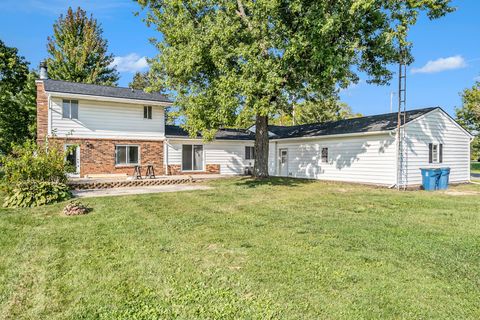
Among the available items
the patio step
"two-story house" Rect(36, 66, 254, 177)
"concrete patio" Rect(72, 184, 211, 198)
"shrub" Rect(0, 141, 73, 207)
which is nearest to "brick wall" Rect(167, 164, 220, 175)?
"two-story house" Rect(36, 66, 254, 177)

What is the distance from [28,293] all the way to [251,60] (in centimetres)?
1080

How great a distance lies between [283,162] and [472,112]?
86.2 feet

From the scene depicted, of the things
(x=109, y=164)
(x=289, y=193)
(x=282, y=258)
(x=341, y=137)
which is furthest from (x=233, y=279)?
(x=109, y=164)

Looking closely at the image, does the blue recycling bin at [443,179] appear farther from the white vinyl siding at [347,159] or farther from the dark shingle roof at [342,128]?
the dark shingle roof at [342,128]

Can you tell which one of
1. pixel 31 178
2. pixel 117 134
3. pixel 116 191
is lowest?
pixel 116 191

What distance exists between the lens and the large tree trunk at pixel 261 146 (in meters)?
16.7

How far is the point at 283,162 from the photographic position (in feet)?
68.6

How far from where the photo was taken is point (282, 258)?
4930 mm

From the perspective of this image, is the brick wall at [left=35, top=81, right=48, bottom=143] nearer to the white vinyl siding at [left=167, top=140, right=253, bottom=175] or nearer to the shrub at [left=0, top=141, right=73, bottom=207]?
the shrub at [left=0, top=141, right=73, bottom=207]

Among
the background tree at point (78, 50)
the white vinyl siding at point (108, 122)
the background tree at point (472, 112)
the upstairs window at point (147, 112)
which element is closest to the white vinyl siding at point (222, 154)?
the white vinyl siding at point (108, 122)

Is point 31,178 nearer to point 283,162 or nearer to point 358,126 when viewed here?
point 283,162

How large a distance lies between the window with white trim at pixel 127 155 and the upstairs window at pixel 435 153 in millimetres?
16556

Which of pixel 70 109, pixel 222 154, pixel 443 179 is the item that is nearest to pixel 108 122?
pixel 70 109

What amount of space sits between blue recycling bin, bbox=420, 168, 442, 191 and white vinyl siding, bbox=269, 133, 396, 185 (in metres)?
1.63
